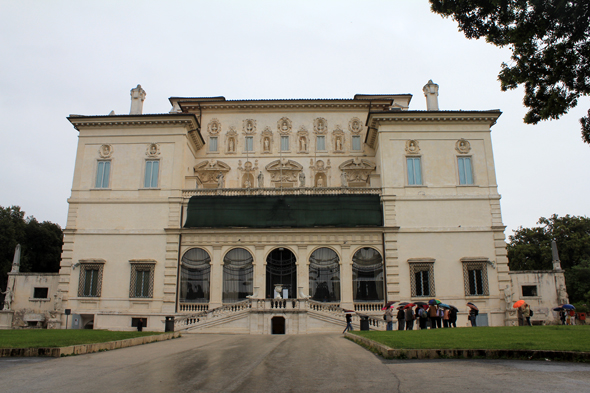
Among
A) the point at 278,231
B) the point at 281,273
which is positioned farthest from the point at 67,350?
the point at 278,231

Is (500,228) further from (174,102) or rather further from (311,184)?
(174,102)

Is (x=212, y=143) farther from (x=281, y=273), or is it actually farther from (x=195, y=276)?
(x=281, y=273)

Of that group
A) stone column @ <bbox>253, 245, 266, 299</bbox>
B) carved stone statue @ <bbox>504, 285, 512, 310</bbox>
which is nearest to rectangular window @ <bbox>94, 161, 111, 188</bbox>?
stone column @ <bbox>253, 245, 266, 299</bbox>

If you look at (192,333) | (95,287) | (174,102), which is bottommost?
(192,333)

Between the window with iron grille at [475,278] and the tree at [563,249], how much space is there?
27.9m

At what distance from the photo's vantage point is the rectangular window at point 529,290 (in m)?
32.0

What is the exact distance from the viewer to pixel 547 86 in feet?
47.0

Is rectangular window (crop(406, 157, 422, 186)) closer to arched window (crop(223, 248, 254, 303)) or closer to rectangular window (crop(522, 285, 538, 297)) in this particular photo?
rectangular window (crop(522, 285, 538, 297))

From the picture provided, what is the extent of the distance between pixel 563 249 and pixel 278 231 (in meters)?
41.9

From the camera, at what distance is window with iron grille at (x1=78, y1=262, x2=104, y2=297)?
32031mm

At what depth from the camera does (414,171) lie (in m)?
33.7

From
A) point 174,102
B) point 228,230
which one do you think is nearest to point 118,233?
point 228,230

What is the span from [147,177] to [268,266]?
1159 cm

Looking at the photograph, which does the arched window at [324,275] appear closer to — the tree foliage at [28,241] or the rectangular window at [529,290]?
the rectangular window at [529,290]
